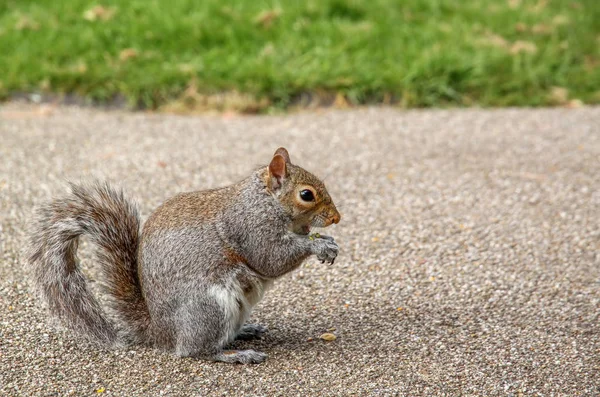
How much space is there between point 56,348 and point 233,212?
2.75 feet

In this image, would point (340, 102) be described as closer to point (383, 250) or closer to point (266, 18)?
point (266, 18)

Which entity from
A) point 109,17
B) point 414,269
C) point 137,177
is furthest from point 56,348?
point 109,17

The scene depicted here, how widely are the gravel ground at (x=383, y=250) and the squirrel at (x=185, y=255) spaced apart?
0.14m

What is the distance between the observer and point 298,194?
2.95m

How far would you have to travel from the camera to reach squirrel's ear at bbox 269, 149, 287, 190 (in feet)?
9.58

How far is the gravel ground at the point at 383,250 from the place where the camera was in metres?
2.87

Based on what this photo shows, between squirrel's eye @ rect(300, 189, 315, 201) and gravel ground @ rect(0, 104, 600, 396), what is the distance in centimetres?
57

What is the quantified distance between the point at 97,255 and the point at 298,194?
79cm

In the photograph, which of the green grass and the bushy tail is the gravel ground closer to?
the bushy tail

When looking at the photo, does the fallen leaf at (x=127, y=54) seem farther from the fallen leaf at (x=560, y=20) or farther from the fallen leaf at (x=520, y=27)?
the fallen leaf at (x=560, y=20)

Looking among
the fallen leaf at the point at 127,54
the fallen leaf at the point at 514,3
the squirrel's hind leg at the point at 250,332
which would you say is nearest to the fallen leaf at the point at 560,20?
the fallen leaf at the point at 514,3

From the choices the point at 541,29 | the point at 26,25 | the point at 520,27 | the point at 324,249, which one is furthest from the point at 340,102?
the point at 324,249

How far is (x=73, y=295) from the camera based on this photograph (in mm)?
2973

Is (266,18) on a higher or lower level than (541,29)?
higher
